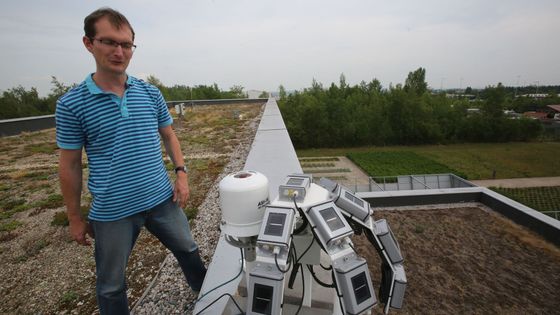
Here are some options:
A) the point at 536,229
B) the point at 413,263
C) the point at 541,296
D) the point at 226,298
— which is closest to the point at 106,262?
the point at 226,298

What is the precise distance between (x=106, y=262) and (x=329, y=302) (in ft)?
5.16

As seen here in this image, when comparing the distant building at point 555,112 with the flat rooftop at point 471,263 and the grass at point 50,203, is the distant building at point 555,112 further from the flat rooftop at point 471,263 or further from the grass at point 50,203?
the grass at point 50,203

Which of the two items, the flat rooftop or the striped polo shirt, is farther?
the flat rooftop

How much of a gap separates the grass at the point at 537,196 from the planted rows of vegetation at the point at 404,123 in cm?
1900

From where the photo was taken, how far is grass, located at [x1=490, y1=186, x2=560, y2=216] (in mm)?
15266

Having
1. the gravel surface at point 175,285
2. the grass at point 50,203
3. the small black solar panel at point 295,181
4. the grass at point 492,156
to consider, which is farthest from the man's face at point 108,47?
the grass at point 492,156

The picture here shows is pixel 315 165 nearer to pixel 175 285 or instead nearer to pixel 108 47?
pixel 175 285

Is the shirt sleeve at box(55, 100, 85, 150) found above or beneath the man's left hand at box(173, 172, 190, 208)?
Answer: above

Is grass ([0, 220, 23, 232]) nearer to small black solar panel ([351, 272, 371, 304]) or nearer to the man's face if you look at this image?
the man's face

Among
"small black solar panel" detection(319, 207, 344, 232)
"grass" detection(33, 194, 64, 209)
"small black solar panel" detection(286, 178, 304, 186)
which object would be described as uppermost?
"small black solar panel" detection(286, 178, 304, 186)

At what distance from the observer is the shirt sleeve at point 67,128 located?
58.6 inches

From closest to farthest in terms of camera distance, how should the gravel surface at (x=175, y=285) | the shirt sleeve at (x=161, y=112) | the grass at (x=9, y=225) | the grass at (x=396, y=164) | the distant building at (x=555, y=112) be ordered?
1. the shirt sleeve at (x=161, y=112)
2. the gravel surface at (x=175, y=285)
3. the grass at (x=9, y=225)
4. the grass at (x=396, y=164)
5. the distant building at (x=555, y=112)

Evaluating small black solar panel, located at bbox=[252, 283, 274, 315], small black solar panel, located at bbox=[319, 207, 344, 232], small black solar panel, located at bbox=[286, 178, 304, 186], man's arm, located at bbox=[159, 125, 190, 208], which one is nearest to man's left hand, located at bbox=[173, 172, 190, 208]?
man's arm, located at bbox=[159, 125, 190, 208]

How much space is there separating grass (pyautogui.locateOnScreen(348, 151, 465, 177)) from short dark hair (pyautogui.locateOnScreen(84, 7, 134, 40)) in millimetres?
23196
